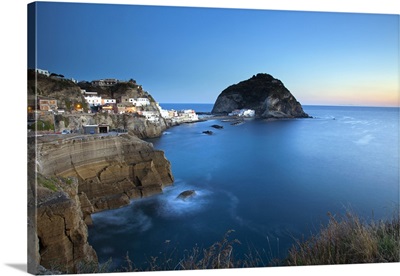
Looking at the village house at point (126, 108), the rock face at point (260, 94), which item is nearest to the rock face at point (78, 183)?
the rock face at point (260, 94)

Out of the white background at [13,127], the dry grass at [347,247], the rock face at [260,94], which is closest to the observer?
the dry grass at [347,247]

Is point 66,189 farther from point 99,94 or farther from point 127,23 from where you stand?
point 99,94

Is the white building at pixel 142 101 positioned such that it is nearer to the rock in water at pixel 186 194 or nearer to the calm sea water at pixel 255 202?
the calm sea water at pixel 255 202

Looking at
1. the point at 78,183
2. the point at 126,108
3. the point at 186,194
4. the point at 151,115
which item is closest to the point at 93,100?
the point at 126,108

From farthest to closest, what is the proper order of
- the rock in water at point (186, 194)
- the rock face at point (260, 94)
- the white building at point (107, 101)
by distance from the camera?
the white building at point (107, 101), the rock face at point (260, 94), the rock in water at point (186, 194)

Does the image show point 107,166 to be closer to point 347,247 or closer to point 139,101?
point 347,247

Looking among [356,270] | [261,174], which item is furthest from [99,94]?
[356,270]

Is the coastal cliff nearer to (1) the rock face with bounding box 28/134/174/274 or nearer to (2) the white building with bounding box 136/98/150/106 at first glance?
(1) the rock face with bounding box 28/134/174/274

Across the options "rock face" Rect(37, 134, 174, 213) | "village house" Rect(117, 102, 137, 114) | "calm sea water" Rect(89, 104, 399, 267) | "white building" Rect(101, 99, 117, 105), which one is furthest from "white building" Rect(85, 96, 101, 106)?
"calm sea water" Rect(89, 104, 399, 267)

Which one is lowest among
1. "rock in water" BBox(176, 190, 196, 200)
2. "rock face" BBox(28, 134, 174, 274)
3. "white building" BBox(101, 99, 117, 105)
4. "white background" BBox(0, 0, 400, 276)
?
"rock in water" BBox(176, 190, 196, 200)

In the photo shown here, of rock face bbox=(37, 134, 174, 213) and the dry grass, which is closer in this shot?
the dry grass

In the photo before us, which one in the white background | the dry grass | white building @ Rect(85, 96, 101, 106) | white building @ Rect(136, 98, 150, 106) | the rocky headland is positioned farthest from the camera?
white building @ Rect(136, 98, 150, 106)
